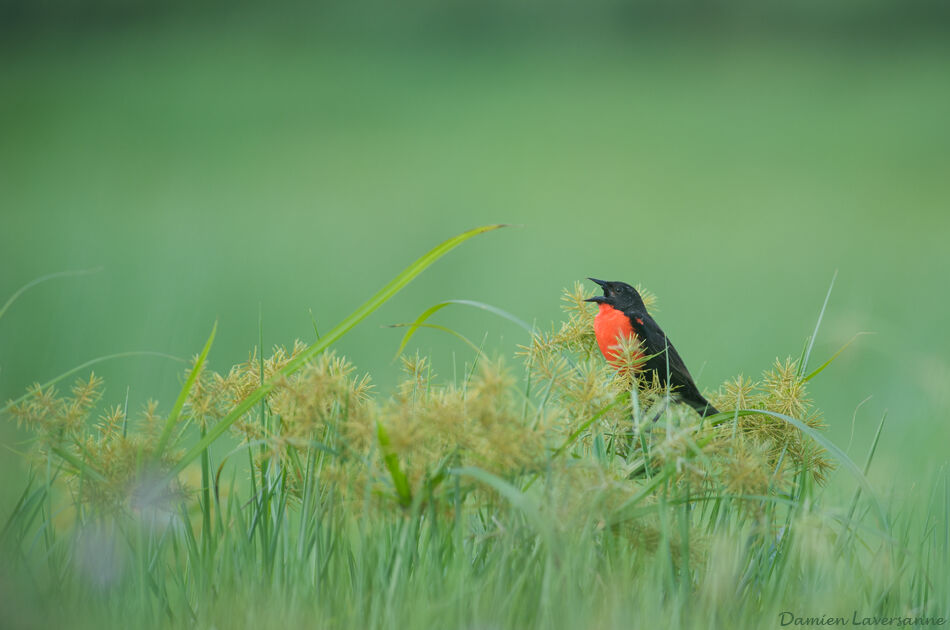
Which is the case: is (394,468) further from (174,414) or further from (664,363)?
(664,363)

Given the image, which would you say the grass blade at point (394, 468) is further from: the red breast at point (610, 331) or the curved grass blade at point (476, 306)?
the red breast at point (610, 331)

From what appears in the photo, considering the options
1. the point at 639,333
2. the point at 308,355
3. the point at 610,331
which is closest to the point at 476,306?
the point at 308,355

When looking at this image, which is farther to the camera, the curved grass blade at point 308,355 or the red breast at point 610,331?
the red breast at point 610,331

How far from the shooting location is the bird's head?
1270 mm

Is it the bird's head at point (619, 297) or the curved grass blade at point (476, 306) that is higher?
the bird's head at point (619, 297)

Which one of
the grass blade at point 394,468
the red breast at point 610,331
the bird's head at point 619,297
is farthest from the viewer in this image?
the bird's head at point 619,297

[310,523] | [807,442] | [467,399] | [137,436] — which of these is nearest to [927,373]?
[807,442]

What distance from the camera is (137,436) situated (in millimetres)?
1011

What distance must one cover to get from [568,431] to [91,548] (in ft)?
2.08

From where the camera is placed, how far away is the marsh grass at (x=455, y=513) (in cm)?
85

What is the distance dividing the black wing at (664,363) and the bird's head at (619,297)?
0.06 ft

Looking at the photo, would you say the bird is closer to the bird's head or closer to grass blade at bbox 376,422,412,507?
the bird's head

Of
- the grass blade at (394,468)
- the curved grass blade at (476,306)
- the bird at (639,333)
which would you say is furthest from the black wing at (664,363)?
the grass blade at (394,468)

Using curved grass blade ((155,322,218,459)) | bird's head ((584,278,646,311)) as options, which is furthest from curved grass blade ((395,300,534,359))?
bird's head ((584,278,646,311))
